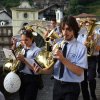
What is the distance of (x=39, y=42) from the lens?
9.16 meters

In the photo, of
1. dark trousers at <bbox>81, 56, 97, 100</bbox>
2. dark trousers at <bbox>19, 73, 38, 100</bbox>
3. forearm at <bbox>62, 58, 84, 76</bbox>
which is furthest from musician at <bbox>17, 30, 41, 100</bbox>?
dark trousers at <bbox>81, 56, 97, 100</bbox>

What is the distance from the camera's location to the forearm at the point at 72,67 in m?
4.64

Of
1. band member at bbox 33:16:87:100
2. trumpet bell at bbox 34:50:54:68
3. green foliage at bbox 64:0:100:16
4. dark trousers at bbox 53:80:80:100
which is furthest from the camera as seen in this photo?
green foliage at bbox 64:0:100:16

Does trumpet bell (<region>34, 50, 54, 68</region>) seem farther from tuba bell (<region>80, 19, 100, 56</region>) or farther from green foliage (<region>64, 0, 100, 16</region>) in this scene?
green foliage (<region>64, 0, 100, 16</region>)

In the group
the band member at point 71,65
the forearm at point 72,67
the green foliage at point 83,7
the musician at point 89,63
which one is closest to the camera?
the forearm at point 72,67

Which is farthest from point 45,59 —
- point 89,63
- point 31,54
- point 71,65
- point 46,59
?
point 89,63

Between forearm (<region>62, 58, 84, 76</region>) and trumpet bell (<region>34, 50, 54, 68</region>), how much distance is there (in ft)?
1.09

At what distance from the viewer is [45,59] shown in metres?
5.19

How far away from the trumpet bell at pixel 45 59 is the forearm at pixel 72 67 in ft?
1.09

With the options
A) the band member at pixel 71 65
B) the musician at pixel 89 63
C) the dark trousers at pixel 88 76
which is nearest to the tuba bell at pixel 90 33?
the musician at pixel 89 63

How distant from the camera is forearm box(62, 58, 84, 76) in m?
4.64

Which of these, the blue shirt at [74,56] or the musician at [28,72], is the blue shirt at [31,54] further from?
the blue shirt at [74,56]

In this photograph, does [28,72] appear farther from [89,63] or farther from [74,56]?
[89,63]

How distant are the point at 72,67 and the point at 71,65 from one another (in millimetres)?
31
